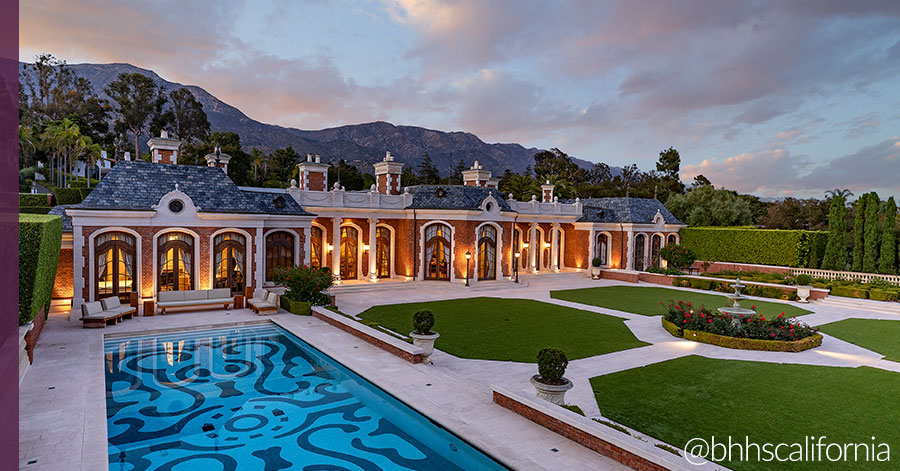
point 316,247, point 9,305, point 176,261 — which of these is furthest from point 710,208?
point 9,305

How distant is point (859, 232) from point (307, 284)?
33973mm

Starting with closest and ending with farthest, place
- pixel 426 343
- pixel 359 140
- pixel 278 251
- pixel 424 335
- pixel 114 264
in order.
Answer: pixel 426 343, pixel 424 335, pixel 114 264, pixel 278 251, pixel 359 140

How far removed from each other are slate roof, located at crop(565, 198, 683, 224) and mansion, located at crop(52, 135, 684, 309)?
105 millimetres

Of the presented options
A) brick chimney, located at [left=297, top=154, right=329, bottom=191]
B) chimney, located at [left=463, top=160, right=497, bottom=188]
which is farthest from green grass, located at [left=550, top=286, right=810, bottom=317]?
brick chimney, located at [left=297, top=154, right=329, bottom=191]

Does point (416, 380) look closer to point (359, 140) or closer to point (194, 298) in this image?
point (194, 298)

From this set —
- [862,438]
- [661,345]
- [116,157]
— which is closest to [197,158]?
[116,157]

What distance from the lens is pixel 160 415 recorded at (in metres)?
9.16

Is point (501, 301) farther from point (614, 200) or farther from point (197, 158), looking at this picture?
point (197, 158)

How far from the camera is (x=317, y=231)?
2608cm

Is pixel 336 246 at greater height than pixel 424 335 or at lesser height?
greater

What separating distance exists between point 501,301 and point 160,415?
15.7 m

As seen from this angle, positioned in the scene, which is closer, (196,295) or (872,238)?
(196,295)

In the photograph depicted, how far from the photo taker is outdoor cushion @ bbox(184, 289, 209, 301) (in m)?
18.2

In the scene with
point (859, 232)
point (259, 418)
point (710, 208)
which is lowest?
point (259, 418)
